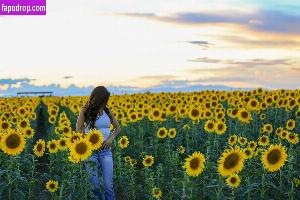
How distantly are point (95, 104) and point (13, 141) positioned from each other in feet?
5.54

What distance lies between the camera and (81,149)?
8.20 meters

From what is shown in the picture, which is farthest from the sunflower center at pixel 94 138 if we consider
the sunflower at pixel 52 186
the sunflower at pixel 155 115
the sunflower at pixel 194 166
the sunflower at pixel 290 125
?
the sunflower at pixel 155 115

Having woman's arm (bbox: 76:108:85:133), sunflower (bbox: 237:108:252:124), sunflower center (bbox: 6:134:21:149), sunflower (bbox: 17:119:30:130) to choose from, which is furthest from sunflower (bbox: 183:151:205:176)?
sunflower (bbox: 237:108:252:124)

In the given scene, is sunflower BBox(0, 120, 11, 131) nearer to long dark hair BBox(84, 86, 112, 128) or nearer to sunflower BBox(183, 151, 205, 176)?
long dark hair BBox(84, 86, 112, 128)

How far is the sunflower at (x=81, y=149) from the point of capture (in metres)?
8.18

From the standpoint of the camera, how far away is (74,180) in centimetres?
895

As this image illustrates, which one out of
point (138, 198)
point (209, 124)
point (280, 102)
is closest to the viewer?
point (138, 198)

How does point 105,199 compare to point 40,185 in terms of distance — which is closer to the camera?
point 105,199

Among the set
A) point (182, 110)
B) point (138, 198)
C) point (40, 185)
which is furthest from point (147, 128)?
point (138, 198)

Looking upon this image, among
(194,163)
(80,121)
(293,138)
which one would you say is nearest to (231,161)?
(194,163)

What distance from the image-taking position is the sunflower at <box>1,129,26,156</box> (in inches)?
358

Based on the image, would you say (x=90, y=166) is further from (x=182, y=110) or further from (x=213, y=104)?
(x=213, y=104)

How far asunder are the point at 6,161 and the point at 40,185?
10.5ft

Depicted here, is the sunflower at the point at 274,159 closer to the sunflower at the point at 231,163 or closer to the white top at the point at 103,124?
the sunflower at the point at 231,163
